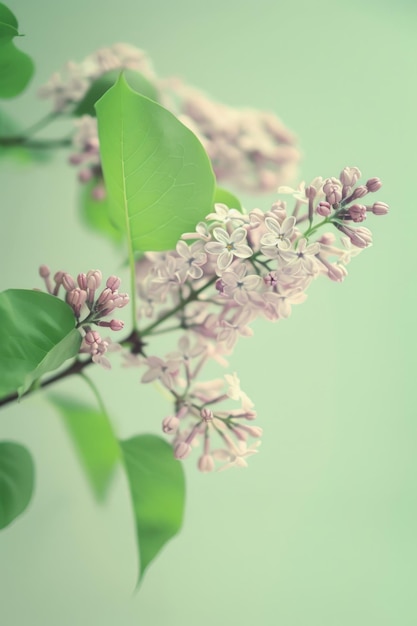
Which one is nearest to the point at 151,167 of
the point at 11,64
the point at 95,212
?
the point at 11,64

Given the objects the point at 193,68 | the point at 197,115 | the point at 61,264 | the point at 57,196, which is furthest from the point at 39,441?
the point at 193,68

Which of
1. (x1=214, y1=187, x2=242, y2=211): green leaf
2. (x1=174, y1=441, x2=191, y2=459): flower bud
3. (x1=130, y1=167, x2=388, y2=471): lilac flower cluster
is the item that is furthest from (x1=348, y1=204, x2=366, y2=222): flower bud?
(x1=174, y1=441, x2=191, y2=459): flower bud

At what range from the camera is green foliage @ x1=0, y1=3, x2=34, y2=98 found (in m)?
0.45

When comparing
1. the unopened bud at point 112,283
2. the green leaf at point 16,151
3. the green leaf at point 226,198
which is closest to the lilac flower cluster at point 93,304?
the unopened bud at point 112,283

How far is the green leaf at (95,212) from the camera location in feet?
2.35

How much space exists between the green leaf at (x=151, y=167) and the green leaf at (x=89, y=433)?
0.25m

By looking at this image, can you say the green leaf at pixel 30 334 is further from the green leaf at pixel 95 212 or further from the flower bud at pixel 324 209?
the green leaf at pixel 95 212

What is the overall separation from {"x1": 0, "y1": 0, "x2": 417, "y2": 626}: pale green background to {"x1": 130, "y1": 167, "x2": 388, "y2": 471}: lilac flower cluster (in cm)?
31

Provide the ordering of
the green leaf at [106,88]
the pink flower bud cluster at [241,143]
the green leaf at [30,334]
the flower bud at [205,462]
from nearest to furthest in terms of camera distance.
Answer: the green leaf at [30,334] → the flower bud at [205,462] → the green leaf at [106,88] → the pink flower bud cluster at [241,143]

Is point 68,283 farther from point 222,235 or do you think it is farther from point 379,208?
point 379,208

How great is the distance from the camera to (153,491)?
518 mm

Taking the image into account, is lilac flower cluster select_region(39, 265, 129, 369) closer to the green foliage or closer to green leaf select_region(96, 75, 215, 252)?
green leaf select_region(96, 75, 215, 252)

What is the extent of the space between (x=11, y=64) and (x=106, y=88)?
12 centimetres

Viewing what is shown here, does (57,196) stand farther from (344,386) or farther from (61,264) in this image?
(344,386)
